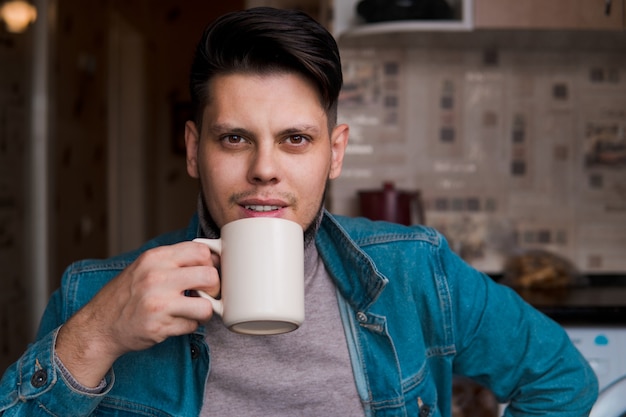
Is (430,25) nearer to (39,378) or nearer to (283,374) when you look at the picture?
(283,374)

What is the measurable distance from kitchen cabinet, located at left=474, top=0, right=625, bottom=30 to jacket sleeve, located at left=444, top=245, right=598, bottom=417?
1220mm

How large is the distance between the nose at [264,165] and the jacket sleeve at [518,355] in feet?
1.06

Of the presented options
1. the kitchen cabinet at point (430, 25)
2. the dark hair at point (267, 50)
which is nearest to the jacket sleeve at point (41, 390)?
the dark hair at point (267, 50)

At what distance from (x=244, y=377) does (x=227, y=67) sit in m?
0.39

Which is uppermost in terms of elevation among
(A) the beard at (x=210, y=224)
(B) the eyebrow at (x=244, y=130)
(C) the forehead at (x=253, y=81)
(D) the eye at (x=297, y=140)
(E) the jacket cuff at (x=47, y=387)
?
(C) the forehead at (x=253, y=81)

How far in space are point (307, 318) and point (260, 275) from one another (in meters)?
0.33

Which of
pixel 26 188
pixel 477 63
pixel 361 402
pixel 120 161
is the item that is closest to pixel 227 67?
pixel 361 402

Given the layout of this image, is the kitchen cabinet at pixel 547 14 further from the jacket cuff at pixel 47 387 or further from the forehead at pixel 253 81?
the jacket cuff at pixel 47 387

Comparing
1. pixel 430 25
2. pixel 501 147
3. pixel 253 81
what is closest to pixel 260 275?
pixel 253 81

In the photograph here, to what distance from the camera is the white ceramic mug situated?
0.71 meters

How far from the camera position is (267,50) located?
93cm

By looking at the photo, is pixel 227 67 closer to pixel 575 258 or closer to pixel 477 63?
pixel 477 63

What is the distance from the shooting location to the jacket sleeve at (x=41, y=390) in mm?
804

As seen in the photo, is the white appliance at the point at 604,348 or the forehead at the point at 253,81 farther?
the white appliance at the point at 604,348
